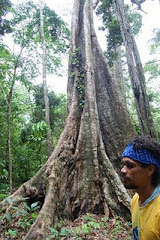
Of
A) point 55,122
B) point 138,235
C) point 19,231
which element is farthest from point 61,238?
point 55,122

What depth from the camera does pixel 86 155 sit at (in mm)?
4738

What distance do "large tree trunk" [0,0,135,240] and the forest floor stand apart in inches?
7.3

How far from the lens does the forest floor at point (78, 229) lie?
3.05 metres

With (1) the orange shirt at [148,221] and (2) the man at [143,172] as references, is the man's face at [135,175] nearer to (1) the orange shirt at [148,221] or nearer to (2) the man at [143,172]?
(2) the man at [143,172]

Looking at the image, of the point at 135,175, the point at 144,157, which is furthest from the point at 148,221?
the point at 144,157

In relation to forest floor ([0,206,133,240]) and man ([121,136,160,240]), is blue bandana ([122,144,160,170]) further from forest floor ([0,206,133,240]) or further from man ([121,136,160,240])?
forest floor ([0,206,133,240])

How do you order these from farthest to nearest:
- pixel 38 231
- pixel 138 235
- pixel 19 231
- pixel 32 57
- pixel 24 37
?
pixel 32 57
pixel 24 37
pixel 19 231
pixel 38 231
pixel 138 235

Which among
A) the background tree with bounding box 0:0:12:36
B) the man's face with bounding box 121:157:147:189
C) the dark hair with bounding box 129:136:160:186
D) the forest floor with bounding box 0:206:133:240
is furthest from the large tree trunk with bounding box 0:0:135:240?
the background tree with bounding box 0:0:12:36

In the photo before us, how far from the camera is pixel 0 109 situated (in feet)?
26.4

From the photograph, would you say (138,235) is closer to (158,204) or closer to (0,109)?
(158,204)

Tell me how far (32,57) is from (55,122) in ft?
10.3

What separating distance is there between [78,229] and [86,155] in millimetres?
1740

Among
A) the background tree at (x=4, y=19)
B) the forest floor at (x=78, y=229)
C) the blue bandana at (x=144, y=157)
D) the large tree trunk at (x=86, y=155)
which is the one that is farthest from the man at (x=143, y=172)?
the background tree at (x=4, y=19)

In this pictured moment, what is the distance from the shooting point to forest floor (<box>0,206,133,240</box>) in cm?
305
